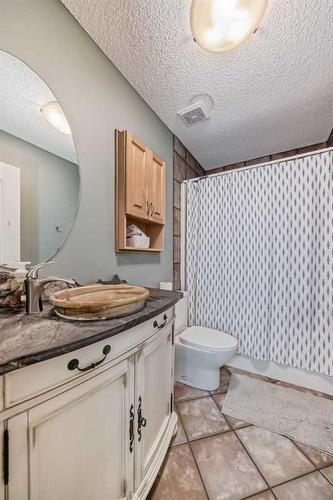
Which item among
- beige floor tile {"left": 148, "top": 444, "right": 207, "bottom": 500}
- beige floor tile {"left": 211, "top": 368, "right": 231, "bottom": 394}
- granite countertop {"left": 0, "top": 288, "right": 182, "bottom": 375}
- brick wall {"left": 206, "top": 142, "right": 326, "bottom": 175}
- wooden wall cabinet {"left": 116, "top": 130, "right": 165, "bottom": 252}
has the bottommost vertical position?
beige floor tile {"left": 211, "top": 368, "right": 231, "bottom": 394}

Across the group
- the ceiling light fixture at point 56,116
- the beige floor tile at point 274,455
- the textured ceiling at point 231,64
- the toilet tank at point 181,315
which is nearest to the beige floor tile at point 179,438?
the beige floor tile at point 274,455

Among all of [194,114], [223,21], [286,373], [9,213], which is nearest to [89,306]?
[9,213]

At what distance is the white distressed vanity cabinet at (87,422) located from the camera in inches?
18.2

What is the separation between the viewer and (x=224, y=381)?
1811 millimetres

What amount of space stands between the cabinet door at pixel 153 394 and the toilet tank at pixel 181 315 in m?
0.68

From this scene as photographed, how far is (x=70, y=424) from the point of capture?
57 cm

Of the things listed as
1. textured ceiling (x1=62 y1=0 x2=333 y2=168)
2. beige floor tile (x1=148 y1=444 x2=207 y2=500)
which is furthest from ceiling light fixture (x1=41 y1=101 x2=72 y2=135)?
beige floor tile (x1=148 y1=444 x2=207 y2=500)

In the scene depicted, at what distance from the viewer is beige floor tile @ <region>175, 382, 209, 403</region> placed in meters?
1.58

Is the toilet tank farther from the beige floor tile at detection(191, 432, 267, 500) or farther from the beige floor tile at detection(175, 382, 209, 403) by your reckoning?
the beige floor tile at detection(191, 432, 267, 500)

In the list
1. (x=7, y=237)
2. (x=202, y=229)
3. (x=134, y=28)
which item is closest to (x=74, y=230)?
(x=7, y=237)

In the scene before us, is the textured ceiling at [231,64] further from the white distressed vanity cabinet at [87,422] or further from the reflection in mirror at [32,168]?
the white distressed vanity cabinet at [87,422]

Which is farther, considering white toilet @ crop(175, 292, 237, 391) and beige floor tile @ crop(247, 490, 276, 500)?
white toilet @ crop(175, 292, 237, 391)

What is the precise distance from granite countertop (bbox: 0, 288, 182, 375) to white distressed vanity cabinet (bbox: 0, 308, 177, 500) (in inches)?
1.8

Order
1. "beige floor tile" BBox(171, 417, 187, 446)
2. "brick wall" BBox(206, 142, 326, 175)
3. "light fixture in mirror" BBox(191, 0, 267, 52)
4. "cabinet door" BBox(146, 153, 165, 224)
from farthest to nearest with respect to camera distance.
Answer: "brick wall" BBox(206, 142, 326, 175) < "cabinet door" BBox(146, 153, 165, 224) < "beige floor tile" BBox(171, 417, 187, 446) < "light fixture in mirror" BBox(191, 0, 267, 52)
